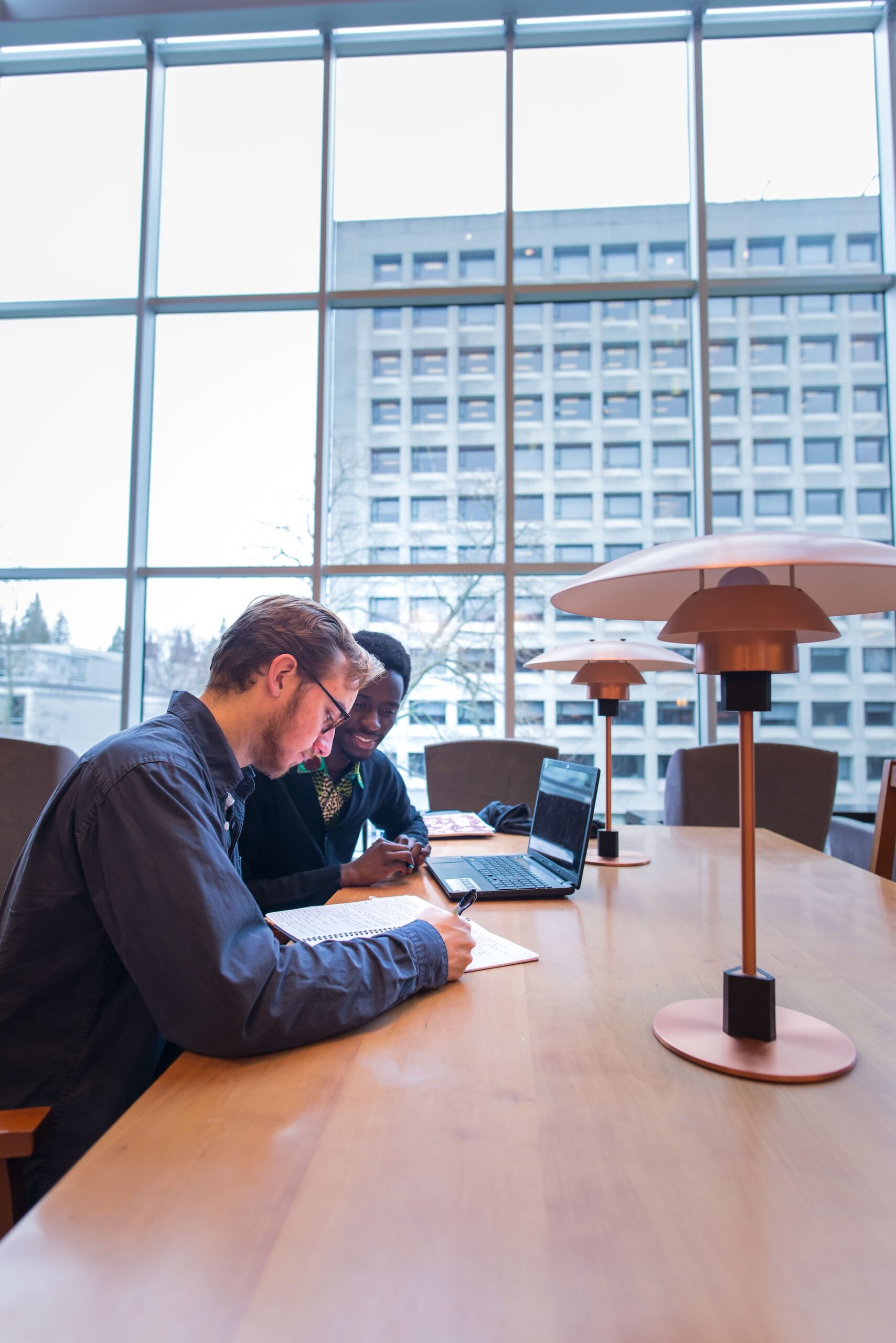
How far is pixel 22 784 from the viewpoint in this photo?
2314mm

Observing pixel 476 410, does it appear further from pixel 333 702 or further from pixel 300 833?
pixel 333 702

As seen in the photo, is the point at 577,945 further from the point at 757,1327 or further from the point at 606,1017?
the point at 757,1327

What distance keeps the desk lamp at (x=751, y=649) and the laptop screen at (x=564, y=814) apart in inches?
21.3

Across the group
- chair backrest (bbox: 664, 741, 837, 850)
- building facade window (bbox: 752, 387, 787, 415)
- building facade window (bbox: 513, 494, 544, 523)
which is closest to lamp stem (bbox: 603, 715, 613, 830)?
chair backrest (bbox: 664, 741, 837, 850)

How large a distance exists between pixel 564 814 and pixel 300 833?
682 millimetres

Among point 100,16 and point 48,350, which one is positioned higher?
point 100,16

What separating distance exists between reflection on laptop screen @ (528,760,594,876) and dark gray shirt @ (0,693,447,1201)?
539 mm

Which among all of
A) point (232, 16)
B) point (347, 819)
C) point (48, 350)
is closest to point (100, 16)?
point (232, 16)

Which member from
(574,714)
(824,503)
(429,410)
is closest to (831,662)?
(824,503)

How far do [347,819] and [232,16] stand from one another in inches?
190

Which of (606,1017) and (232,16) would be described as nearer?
(606,1017)

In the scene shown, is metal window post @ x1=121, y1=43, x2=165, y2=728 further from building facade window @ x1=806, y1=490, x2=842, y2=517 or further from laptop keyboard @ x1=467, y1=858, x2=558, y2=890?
building facade window @ x1=806, y1=490, x2=842, y2=517

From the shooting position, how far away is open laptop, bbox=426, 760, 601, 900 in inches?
55.8

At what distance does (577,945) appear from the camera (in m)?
1.14
